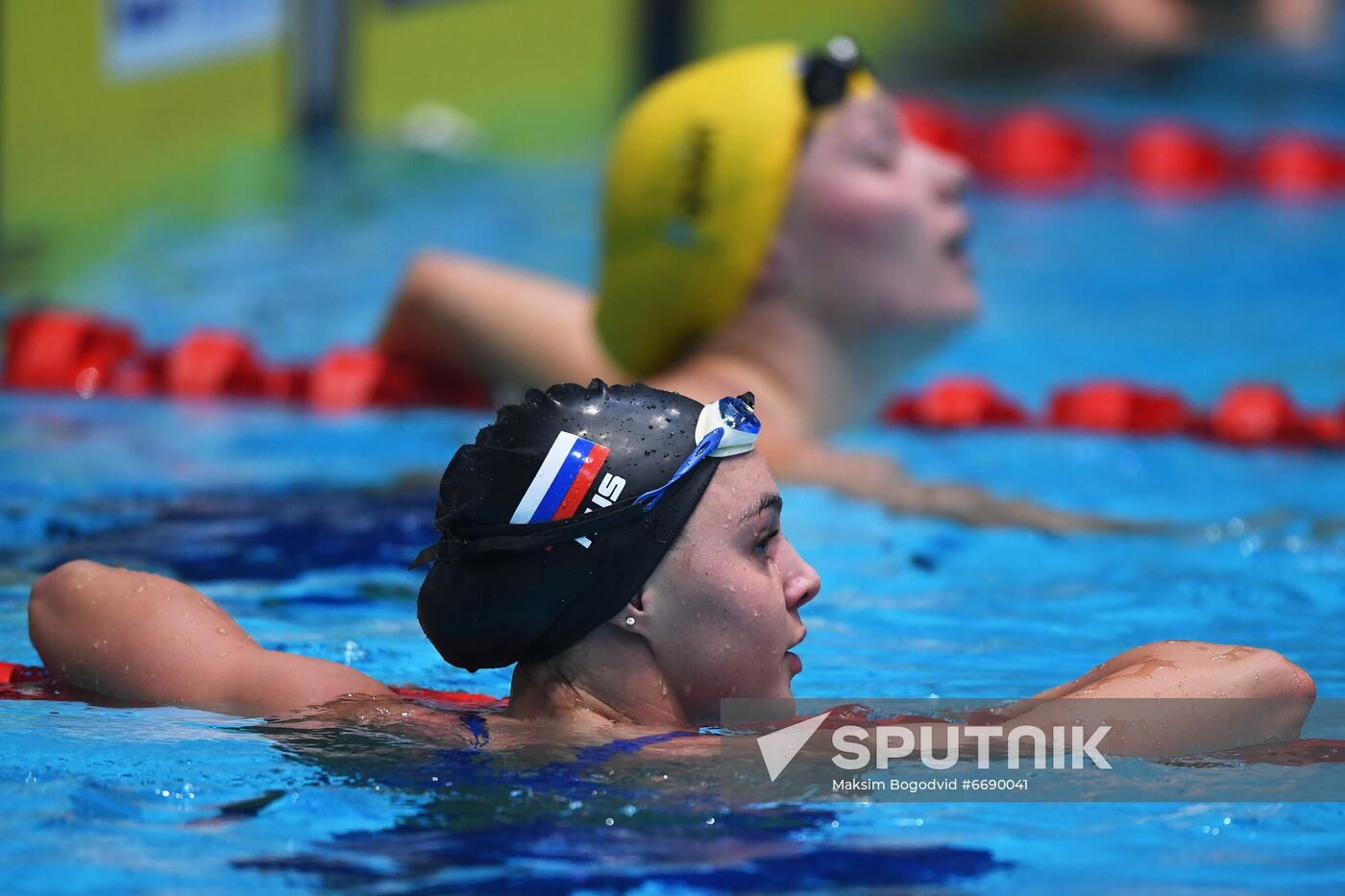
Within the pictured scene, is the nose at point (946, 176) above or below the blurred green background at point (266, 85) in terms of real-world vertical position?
below

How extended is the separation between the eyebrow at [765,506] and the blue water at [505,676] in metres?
0.38

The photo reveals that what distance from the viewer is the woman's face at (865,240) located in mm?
4305

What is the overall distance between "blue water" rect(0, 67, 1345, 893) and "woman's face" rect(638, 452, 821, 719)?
0.73ft

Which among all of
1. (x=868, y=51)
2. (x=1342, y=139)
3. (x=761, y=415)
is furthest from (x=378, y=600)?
(x=868, y=51)

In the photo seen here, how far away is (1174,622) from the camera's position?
3.54m

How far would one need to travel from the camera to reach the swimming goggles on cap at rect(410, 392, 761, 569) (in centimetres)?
236

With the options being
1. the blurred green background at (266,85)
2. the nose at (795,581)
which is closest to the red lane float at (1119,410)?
the nose at (795,581)

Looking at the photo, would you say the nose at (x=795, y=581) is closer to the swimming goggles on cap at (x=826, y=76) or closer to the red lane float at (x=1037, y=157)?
the swimming goggles on cap at (x=826, y=76)

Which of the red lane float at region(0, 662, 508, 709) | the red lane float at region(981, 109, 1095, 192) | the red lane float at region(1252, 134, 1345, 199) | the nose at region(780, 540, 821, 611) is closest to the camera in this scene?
the nose at region(780, 540, 821, 611)

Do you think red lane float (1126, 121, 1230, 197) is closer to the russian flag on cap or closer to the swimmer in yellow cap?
the swimmer in yellow cap

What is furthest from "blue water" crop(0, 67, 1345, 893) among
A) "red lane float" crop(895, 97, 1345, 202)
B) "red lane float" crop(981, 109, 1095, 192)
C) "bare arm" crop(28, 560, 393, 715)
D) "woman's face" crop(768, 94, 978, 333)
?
"red lane float" crop(981, 109, 1095, 192)

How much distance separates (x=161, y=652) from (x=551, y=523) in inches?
24.5

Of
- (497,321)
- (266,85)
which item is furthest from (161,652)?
(266,85)

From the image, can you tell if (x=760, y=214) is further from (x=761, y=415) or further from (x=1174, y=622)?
(x=1174, y=622)
